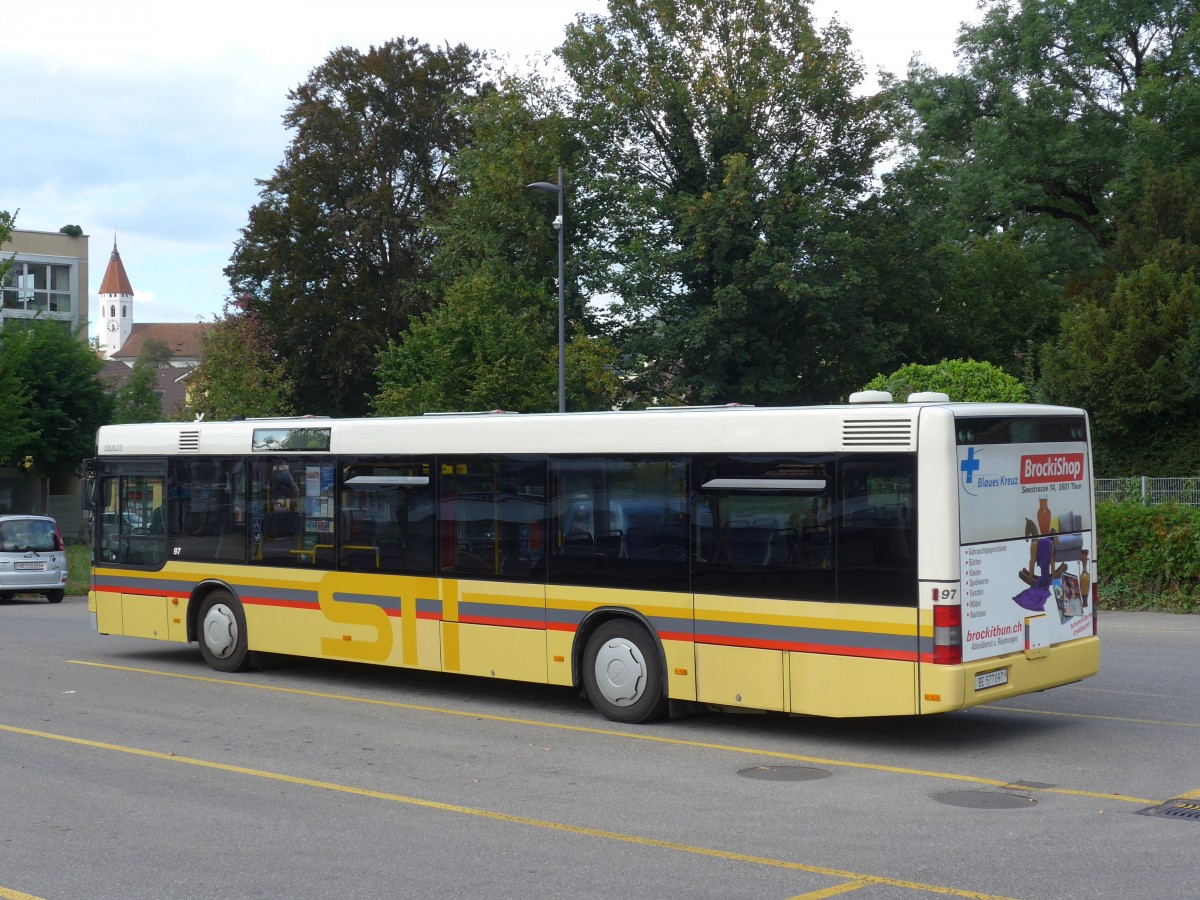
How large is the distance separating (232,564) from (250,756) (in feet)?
16.4

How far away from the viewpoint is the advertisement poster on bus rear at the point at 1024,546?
10.0 metres

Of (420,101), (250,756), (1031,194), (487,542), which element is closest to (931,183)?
(1031,194)

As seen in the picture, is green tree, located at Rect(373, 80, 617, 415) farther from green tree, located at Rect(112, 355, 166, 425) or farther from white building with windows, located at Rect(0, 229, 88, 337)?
green tree, located at Rect(112, 355, 166, 425)

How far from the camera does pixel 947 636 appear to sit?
9.77m

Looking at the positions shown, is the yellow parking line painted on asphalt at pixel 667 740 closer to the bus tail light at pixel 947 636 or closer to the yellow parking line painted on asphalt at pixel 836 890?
the bus tail light at pixel 947 636

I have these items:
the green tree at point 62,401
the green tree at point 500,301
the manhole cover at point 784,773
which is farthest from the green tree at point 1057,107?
the manhole cover at point 784,773

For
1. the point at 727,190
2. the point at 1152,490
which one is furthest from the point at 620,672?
the point at 727,190

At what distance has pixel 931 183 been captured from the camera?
45.8 metres

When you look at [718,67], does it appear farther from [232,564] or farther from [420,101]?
[232,564]

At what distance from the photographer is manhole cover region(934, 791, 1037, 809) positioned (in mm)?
8422

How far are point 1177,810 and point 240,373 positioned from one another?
41.8m

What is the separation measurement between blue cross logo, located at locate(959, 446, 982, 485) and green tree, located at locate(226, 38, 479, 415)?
38.9 meters

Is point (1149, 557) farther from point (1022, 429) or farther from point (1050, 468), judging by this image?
point (1022, 429)

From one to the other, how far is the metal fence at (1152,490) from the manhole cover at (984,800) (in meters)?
15.5
